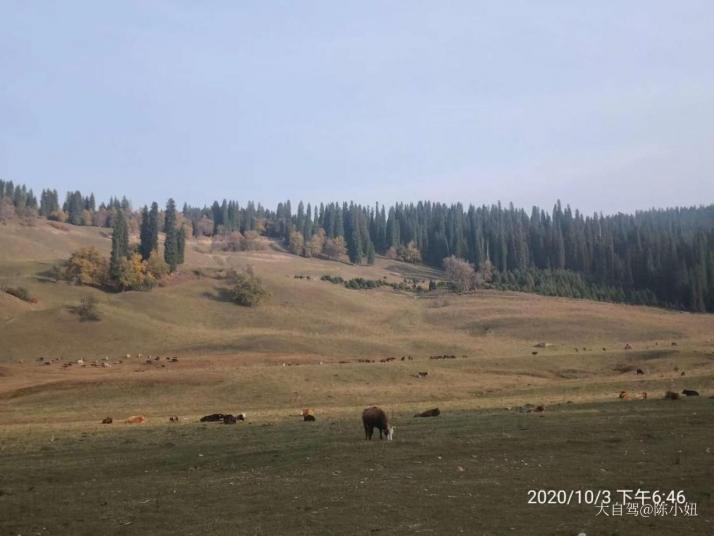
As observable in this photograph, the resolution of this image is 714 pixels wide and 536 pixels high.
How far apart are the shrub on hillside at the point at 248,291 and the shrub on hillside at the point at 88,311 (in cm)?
2592

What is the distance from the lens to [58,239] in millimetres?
194500

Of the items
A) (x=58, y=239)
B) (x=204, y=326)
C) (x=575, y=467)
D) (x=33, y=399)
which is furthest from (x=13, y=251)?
(x=575, y=467)

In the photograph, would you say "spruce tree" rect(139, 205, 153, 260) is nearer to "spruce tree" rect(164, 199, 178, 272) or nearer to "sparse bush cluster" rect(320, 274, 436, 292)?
"spruce tree" rect(164, 199, 178, 272)

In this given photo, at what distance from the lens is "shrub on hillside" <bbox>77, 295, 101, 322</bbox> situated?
95.0 metres

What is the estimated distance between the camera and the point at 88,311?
313 ft

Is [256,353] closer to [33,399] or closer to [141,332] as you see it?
[141,332]

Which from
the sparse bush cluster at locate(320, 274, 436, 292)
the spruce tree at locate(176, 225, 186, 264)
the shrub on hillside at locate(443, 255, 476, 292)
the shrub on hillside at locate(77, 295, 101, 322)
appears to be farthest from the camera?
the shrub on hillside at locate(443, 255, 476, 292)

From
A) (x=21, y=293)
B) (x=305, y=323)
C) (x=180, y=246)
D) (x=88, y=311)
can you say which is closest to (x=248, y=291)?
(x=305, y=323)

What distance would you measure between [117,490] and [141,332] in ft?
261

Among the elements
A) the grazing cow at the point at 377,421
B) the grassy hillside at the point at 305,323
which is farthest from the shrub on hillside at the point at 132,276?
the grazing cow at the point at 377,421

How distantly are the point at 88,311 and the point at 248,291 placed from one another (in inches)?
1104

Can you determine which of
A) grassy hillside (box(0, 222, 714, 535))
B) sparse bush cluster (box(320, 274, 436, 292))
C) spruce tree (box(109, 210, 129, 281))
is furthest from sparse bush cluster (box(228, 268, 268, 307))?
sparse bush cluster (box(320, 274, 436, 292))

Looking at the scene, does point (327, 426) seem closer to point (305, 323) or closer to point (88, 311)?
point (88, 311)

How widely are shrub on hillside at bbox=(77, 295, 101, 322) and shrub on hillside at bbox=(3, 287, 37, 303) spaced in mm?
14432
